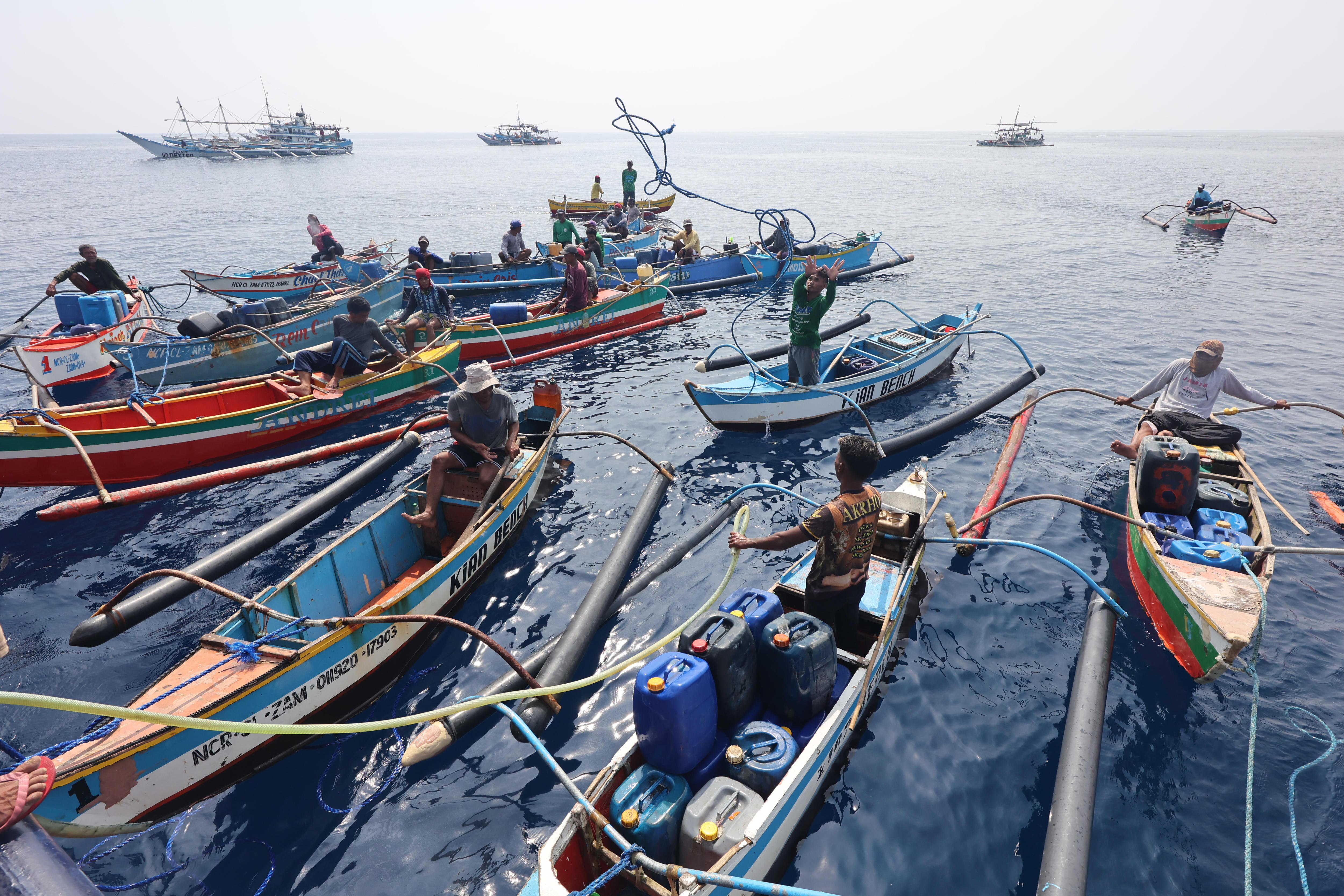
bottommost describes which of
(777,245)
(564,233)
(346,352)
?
(346,352)

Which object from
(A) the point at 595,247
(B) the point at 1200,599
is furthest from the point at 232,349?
(B) the point at 1200,599

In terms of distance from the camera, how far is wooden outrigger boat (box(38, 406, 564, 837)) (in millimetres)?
5289

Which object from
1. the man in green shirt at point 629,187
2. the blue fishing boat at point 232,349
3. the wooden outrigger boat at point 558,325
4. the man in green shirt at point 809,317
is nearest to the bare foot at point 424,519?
the blue fishing boat at point 232,349

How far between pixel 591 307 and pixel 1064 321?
1776 centimetres

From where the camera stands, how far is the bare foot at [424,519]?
898 cm

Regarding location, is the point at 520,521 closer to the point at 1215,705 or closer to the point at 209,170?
the point at 1215,705

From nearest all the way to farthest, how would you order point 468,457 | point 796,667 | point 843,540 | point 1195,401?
point 796,667
point 843,540
point 468,457
point 1195,401

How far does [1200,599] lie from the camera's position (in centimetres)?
715

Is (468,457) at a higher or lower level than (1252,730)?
higher

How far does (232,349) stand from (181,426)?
530 centimetres

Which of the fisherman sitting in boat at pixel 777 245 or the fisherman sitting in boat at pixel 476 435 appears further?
the fisherman sitting in boat at pixel 777 245

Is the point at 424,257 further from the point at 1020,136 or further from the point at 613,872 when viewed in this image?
the point at 1020,136

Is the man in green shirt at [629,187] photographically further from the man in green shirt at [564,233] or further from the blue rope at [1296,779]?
the blue rope at [1296,779]

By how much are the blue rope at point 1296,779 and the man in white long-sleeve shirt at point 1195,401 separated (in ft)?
13.0
